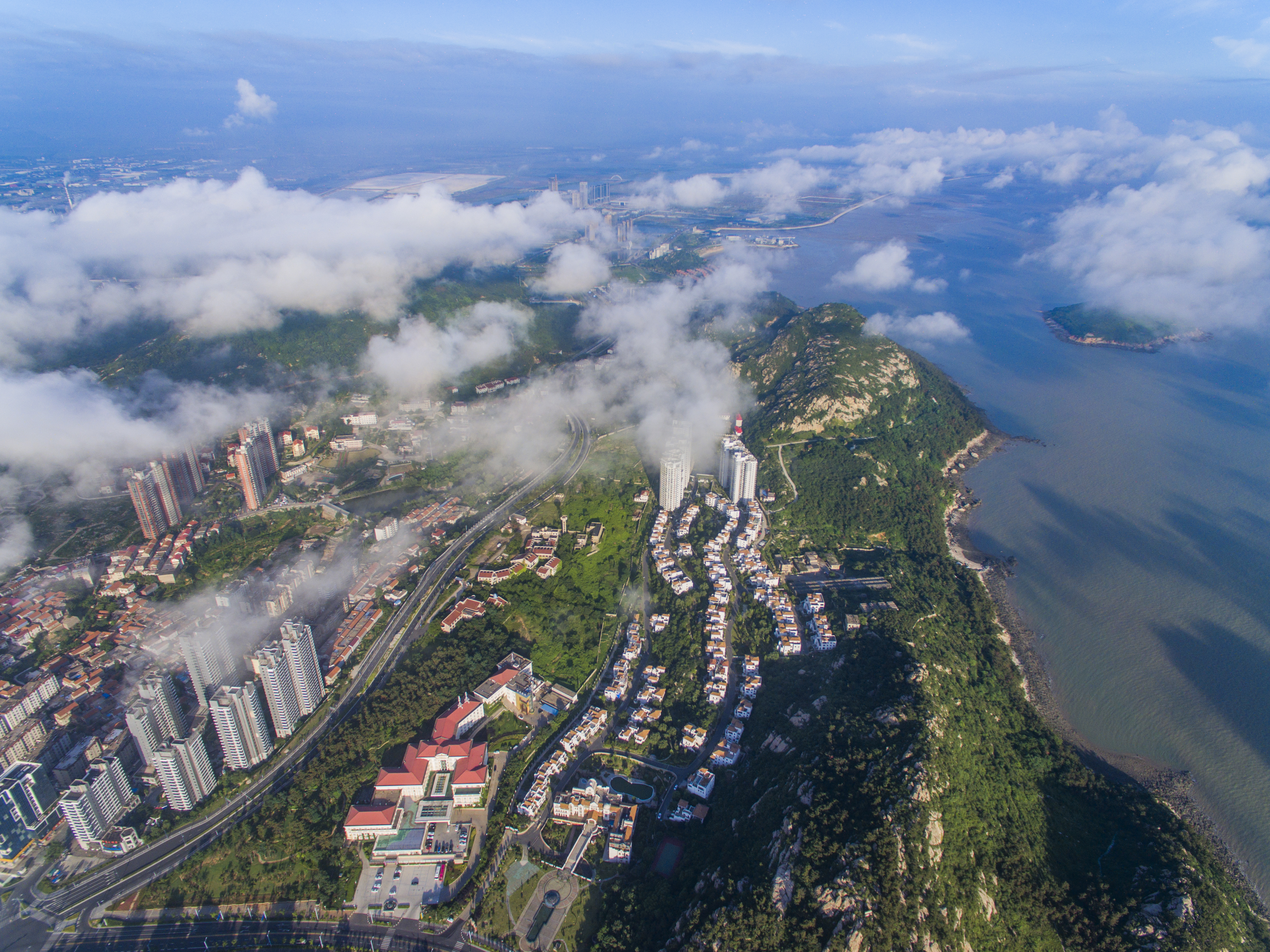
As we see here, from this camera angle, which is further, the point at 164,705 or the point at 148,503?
the point at 148,503

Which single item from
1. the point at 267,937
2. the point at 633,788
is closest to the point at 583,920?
the point at 633,788

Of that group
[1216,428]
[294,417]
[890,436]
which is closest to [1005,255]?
[1216,428]

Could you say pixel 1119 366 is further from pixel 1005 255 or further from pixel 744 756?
pixel 744 756

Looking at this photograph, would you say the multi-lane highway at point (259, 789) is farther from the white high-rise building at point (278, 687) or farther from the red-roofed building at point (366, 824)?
the red-roofed building at point (366, 824)

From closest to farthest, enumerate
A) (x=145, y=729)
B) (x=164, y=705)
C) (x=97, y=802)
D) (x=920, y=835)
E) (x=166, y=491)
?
(x=920, y=835) < (x=97, y=802) < (x=145, y=729) < (x=164, y=705) < (x=166, y=491)

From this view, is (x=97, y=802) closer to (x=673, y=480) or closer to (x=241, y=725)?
(x=241, y=725)

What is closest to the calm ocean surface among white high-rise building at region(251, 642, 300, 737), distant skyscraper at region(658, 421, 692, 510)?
distant skyscraper at region(658, 421, 692, 510)

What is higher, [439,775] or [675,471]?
[675,471]
